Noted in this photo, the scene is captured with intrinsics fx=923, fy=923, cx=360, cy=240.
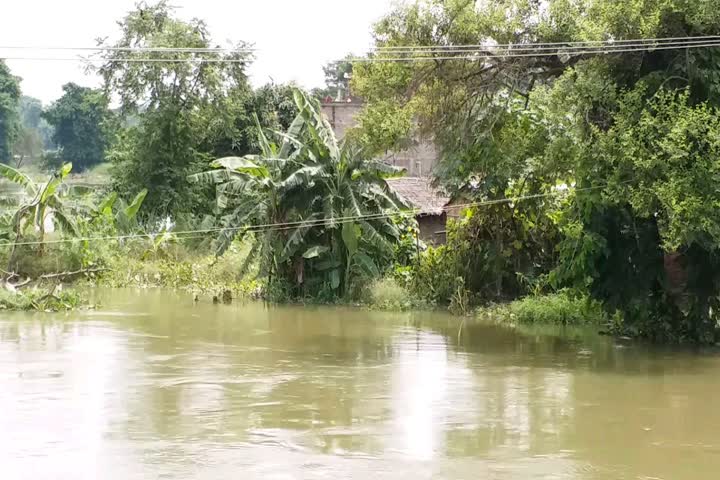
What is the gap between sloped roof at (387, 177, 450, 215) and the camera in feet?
77.1

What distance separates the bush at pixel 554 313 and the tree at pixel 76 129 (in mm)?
39000

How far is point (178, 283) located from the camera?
25047 mm

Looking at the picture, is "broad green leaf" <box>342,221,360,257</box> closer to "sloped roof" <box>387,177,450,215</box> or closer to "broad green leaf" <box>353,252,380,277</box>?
"broad green leaf" <box>353,252,380,277</box>

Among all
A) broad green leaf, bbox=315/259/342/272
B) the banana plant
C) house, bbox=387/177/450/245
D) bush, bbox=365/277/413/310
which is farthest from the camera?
house, bbox=387/177/450/245

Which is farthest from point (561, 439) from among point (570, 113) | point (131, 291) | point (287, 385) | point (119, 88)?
point (119, 88)

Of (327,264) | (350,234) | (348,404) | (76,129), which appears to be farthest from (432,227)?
(76,129)

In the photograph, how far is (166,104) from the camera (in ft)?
99.2

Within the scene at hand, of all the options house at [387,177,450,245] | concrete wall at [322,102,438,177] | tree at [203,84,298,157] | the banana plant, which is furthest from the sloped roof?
concrete wall at [322,102,438,177]

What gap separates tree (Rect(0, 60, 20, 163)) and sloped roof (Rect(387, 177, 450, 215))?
32.4 meters

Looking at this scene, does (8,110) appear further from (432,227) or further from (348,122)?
(432,227)

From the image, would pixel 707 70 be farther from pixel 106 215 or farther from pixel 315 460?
pixel 106 215

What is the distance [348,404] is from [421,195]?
1480 centimetres

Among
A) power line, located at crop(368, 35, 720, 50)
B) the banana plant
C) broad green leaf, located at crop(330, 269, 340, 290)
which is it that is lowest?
broad green leaf, located at crop(330, 269, 340, 290)

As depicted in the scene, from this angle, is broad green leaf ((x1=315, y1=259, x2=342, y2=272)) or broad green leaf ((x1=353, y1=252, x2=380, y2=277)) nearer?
broad green leaf ((x1=353, y1=252, x2=380, y2=277))
